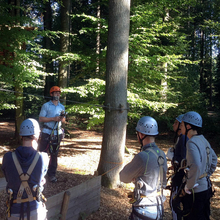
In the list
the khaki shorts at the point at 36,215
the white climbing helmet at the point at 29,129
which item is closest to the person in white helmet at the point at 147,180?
the khaki shorts at the point at 36,215

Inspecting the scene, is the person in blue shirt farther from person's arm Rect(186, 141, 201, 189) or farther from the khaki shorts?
person's arm Rect(186, 141, 201, 189)

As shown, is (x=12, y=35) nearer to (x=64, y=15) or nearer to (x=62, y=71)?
(x=62, y=71)

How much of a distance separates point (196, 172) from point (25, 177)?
229 centimetres

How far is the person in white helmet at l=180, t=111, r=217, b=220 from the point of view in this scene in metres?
3.27

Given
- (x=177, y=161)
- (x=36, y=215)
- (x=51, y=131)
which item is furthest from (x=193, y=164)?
(x=51, y=131)

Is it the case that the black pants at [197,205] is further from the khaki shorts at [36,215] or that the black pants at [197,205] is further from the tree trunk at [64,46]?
the tree trunk at [64,46]

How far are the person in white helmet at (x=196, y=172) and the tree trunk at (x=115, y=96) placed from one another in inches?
93.8

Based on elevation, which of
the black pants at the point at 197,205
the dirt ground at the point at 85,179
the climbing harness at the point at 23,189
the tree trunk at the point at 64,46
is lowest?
the dirt ground at the point at 85,179

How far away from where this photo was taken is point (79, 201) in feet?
13.9

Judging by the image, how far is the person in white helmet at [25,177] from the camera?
2.53 metres

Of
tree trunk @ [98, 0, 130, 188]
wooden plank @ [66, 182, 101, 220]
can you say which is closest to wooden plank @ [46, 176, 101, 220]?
wooden plank @ [66, 182, 101, 220]

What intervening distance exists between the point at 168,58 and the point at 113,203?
540 cm

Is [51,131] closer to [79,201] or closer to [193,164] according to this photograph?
[79,201]

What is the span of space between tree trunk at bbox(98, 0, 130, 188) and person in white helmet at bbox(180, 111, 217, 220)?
2383mm
